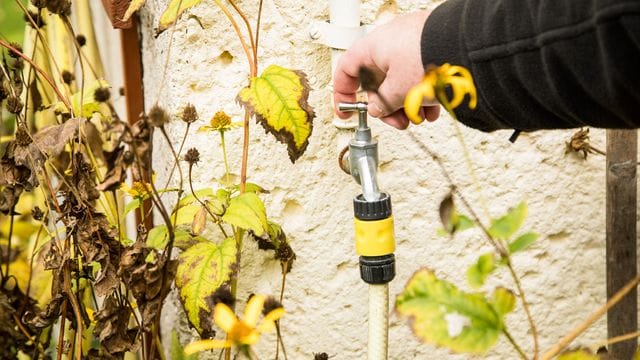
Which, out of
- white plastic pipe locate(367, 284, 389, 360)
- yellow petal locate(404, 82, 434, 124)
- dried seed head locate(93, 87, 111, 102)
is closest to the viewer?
yellow petal locate(404, 82, 434, 124)

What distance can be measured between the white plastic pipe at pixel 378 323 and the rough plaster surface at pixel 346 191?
1.20 feet

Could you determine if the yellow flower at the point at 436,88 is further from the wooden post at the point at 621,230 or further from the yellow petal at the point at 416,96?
the wooden post at the point at 621,230

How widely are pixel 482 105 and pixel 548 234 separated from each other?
66 cm

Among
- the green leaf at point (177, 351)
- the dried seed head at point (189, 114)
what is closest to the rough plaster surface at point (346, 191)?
the green leaf at point (177, 351)

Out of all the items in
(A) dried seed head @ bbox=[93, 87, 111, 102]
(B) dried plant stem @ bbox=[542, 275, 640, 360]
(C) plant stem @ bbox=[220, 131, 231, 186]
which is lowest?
(B) dried plant stem @ bbox=[542, 275, 640, 360]

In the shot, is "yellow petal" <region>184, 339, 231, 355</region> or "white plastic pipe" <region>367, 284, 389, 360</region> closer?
"yellow petal" <region>184, 339, 231, 355</region>

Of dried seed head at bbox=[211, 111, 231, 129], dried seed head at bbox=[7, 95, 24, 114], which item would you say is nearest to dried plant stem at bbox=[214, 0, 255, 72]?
dried seed head at bbox=[211, 111, 231, 129]

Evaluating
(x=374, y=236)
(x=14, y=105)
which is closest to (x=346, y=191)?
(x=374, y=236)

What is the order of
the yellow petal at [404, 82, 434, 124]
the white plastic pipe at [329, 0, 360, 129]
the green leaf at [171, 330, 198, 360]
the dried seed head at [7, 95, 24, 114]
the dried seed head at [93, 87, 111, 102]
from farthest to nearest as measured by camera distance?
the green leaf at [171, 330, 198, 360], the white plastic pipe at [329, 0, 360, 129], the dried seed head at [7, 95, 24, 114], the dried seed head at [93, 87, 111, 102], the yellow petal at [404, 82, 434, 124]

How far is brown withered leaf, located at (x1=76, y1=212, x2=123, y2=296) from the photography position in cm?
114

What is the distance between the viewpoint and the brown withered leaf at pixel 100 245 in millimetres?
1141

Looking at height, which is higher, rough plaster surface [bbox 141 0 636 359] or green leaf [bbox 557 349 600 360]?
rough plaster surface [bbox 141 0 636 359]

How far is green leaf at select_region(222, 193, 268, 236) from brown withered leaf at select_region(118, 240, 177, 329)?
14 cm

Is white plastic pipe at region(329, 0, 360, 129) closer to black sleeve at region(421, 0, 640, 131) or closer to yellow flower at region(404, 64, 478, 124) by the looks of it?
black sleeve at region(421, 0, 640, 131)
